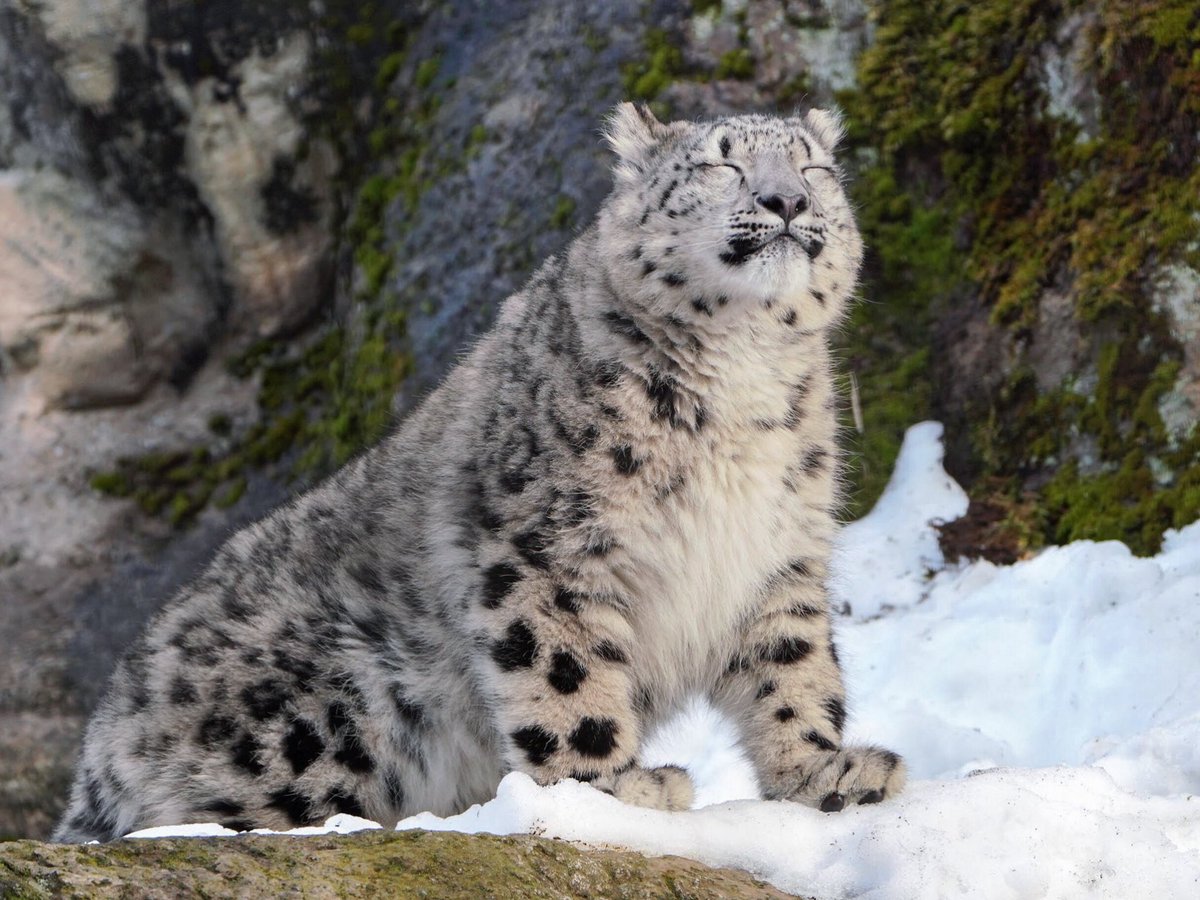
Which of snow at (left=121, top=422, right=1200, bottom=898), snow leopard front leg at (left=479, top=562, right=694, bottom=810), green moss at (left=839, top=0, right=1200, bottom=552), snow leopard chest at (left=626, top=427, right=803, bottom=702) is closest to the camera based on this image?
snow at (left=121, top=422, right=1200, bottom=898)

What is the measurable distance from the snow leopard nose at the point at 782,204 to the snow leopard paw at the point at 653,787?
186cm

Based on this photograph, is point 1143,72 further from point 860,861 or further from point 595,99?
point 860,861

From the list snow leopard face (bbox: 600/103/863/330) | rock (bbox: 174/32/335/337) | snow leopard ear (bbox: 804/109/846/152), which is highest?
snow leopard ear (bbox: 804/109/846/152)

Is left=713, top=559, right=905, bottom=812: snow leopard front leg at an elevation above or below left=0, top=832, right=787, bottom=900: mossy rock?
below

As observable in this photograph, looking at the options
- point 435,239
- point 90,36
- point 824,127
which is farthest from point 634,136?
point 90,36

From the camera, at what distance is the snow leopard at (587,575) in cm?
484

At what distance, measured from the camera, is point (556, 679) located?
4.76 meters

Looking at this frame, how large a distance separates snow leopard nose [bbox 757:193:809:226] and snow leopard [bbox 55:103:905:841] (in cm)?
1

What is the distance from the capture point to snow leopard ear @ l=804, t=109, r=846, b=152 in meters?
5.86

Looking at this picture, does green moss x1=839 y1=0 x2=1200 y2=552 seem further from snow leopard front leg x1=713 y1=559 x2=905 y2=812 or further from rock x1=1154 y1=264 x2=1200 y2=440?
snow leopard front leg x1=713 y1=559 x2=905 y2=812

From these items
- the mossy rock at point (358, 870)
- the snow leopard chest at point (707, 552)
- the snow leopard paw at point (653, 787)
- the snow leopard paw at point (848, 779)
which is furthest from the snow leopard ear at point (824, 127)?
the mossy rock at point (358, 870)

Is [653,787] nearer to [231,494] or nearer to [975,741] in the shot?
[975,741]

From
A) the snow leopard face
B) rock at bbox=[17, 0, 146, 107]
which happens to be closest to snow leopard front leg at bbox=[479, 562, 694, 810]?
the snow leopard face

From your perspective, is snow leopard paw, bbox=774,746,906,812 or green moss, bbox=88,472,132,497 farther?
green moss, bbox=88,472,132,497
